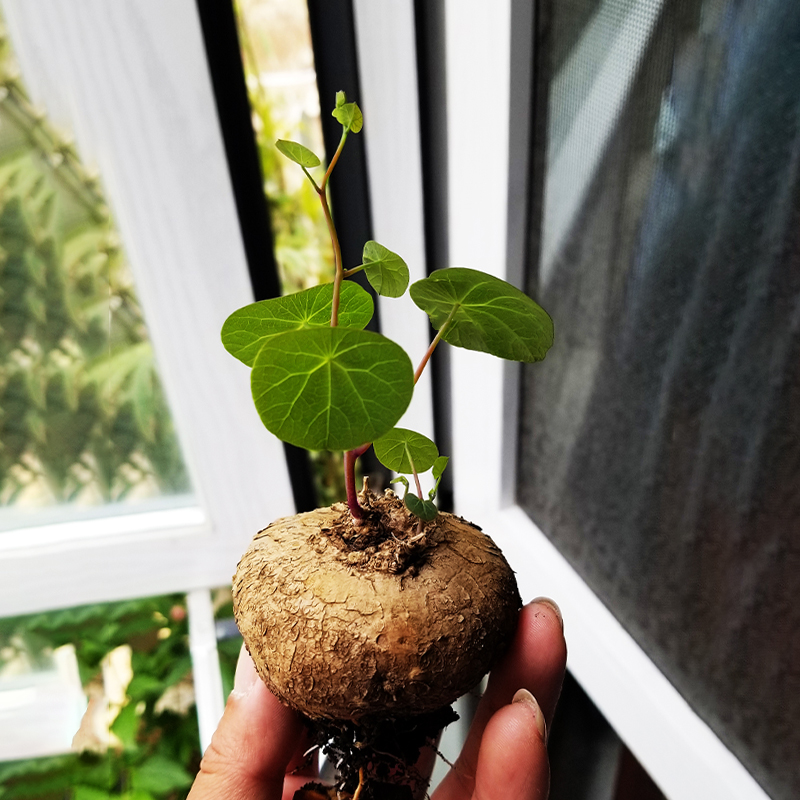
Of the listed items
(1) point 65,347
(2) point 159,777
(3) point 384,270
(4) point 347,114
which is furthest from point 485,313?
(2) point 159,777

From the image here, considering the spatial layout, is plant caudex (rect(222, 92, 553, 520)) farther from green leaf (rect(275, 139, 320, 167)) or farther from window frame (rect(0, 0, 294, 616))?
window frame (rect(0, 0, 294, 616))

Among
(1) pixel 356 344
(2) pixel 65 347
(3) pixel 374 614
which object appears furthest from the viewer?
(2) pixel 65 347

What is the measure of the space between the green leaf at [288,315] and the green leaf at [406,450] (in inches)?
4.6

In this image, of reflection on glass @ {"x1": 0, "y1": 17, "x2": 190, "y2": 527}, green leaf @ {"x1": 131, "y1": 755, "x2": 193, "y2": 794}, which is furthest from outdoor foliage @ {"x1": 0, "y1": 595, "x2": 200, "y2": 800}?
reflection on glass @ {"x1": 0, "y1": 17, "x2": 190, "y2": 527}

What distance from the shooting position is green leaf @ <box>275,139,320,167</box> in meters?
0.50

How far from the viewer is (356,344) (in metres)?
0.45

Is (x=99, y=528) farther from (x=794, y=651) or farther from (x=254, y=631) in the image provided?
(x=794, y=651)

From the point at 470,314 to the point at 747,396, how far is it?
1.02ft

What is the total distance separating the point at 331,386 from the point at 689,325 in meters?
0.44

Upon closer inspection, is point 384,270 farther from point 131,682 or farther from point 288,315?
point 131,682

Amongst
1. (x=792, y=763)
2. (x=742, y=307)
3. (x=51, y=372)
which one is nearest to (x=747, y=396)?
(x=742, y=307)

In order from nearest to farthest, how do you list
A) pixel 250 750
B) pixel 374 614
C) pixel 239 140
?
pixel 374 614, pixel 250 750, pixel 239 140

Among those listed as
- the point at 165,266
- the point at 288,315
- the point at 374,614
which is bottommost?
the point at 374,614

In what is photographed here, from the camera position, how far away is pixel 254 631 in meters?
0.60
